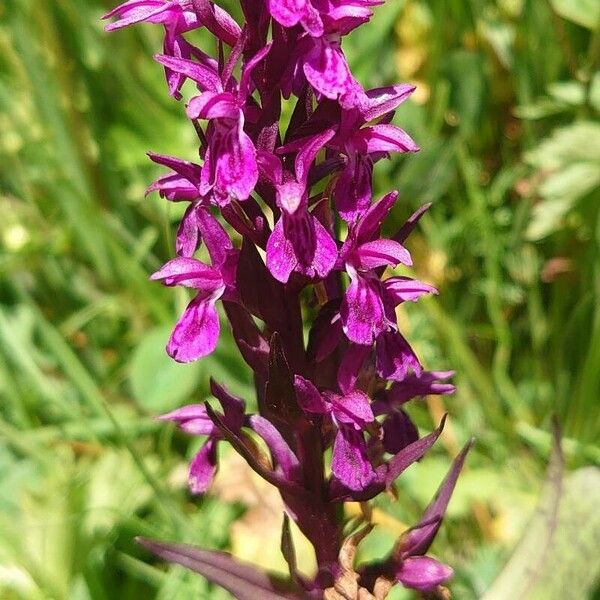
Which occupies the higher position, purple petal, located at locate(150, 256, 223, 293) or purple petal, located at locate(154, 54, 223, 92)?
purple petal, located at locate(154, 54, 223, 92)

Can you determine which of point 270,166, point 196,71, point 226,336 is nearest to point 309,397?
point 270,166

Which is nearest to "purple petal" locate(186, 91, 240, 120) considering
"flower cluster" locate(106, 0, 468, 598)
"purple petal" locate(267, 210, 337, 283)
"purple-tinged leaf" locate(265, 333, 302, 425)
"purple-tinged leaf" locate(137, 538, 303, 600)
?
"flower cluster" locate(106, 0, 468, 598)

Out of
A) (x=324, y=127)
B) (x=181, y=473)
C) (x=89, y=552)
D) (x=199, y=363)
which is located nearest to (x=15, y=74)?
(x=199, y=363)

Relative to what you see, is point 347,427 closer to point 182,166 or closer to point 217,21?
point 182,166

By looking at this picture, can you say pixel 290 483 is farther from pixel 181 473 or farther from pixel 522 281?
pixel 522 281

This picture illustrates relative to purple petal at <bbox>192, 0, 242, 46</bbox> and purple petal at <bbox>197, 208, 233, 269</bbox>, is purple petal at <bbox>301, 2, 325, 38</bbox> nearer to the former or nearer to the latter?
purple petal at <bbox>192, 0, 242, 46</bbox>

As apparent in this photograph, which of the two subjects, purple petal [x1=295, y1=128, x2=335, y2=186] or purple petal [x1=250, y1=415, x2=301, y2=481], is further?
purple petal [x1=250, y1=415, x2=301, y2=481]
